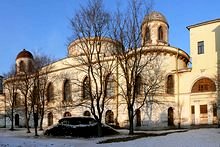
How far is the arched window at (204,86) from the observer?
4105 centimetres

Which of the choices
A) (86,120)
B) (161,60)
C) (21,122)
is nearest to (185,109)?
(161,60)

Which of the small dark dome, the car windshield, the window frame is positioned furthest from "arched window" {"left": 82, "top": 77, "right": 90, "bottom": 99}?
the small dark dome

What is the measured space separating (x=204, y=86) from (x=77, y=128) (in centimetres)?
1640

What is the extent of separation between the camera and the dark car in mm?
32562

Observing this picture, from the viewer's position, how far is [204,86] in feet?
137

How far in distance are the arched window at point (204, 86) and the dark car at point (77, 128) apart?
13.1 metres

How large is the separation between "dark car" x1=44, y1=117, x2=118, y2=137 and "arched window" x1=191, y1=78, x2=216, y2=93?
517 inches

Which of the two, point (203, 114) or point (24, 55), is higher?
point (24, 55)

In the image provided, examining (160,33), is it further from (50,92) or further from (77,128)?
(77,128)

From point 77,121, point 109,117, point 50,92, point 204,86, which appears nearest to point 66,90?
point 50,92

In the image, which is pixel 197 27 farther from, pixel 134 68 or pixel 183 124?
pixel 134 68

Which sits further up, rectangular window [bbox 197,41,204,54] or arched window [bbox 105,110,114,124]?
rectangular window [bbox 197,41,204,54]

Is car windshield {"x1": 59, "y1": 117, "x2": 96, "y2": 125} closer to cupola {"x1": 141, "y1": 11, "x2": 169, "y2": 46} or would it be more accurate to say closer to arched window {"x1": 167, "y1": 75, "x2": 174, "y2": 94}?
arched window {"x1": 167, "y1": 75, "x2": 174, "y2": 94}

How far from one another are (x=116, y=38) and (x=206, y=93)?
15093 mm
